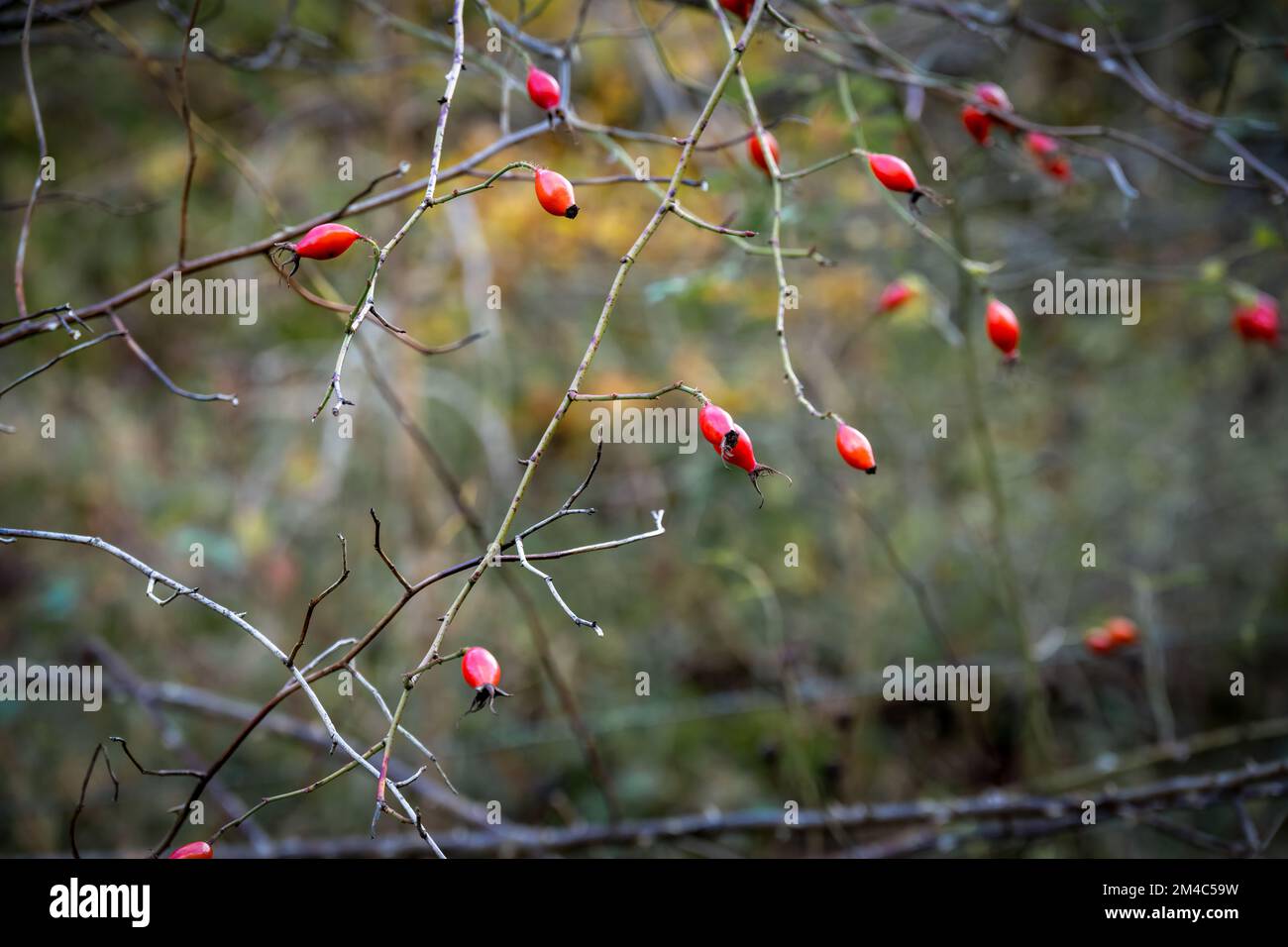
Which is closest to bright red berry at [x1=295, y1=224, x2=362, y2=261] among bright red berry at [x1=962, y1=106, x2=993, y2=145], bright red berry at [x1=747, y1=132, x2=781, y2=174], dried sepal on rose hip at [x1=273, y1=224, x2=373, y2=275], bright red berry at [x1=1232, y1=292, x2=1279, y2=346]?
dried sepal on rose hip at [x1=273, y1=224, x2=373, y2=275]

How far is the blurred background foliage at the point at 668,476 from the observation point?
308 centimetres

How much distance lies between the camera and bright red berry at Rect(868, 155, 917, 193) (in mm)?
1159

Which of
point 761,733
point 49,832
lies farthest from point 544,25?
point 49,832

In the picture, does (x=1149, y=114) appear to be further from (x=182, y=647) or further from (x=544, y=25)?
(x=182, y=647)

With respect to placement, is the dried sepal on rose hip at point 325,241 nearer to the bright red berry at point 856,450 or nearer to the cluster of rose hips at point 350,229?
the cluster of rose hips at point 350,229

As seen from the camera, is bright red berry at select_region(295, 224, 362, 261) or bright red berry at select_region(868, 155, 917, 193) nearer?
bright red berry at select_region(295, 224, 362, 261)

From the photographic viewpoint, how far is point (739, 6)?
1.30 meters

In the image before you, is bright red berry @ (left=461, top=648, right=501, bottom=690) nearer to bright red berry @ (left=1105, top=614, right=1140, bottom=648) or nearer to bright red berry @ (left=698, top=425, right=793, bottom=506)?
bright red berry @ (left=698, top=425, right=793, bottom=506)

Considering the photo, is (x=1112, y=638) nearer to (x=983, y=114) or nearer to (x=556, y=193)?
(x=983, y=114)

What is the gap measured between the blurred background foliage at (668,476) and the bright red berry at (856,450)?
5.43ft

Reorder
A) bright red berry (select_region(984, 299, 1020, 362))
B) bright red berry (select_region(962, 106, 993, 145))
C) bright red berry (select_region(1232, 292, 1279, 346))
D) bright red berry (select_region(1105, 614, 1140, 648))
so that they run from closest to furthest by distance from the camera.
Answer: bright red berry (select_region(984, 299, 1020, 362))
bright red berry (select_region(962, 106, 993, 145))
bright red berry (select_region(1232, 292, 1279, 346))
bright red berry (select_region(1105, 614, 1140, 648))

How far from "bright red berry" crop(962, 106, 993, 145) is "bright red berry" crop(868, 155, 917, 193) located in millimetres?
Result: 368

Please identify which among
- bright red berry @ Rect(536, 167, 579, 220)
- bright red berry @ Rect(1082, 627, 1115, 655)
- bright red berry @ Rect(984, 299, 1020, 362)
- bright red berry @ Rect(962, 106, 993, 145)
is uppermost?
bright red berry @ Rect(962, 106, 993, 145)
